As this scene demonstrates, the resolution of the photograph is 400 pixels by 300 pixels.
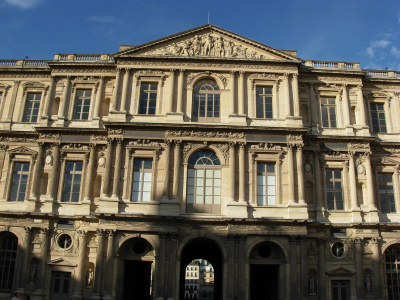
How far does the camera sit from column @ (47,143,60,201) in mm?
25375

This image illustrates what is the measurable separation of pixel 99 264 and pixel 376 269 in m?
16.8

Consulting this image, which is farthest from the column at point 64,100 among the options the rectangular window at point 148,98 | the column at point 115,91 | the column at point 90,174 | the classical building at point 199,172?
the rectangular window at point 148,98

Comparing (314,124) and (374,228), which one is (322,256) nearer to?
(374,228)

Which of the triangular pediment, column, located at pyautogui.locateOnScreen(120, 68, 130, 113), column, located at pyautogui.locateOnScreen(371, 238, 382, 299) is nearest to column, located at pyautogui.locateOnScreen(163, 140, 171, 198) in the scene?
column, located at pyautogui.locateOnScreen(120, 68, 130, 113)

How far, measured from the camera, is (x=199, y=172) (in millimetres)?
24984

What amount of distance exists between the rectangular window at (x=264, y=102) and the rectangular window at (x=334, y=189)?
5.69 meters

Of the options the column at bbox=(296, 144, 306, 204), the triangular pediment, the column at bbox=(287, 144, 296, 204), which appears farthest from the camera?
the triangular pediment

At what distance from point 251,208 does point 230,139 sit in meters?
4.52

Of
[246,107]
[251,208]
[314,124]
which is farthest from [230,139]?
[314,124]

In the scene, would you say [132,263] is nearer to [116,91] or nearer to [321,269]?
[116,91]

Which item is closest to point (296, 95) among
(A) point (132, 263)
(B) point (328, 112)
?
(B) point (328, 112)

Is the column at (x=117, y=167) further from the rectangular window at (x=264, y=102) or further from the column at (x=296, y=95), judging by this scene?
the column at (x=296, y=95)

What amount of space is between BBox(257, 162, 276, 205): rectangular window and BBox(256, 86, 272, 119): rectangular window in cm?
345

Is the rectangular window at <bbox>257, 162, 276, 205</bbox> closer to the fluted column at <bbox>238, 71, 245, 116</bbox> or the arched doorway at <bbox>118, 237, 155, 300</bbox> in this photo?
the fluted column at <bbox>238, 71, 245, 116</bbox>
